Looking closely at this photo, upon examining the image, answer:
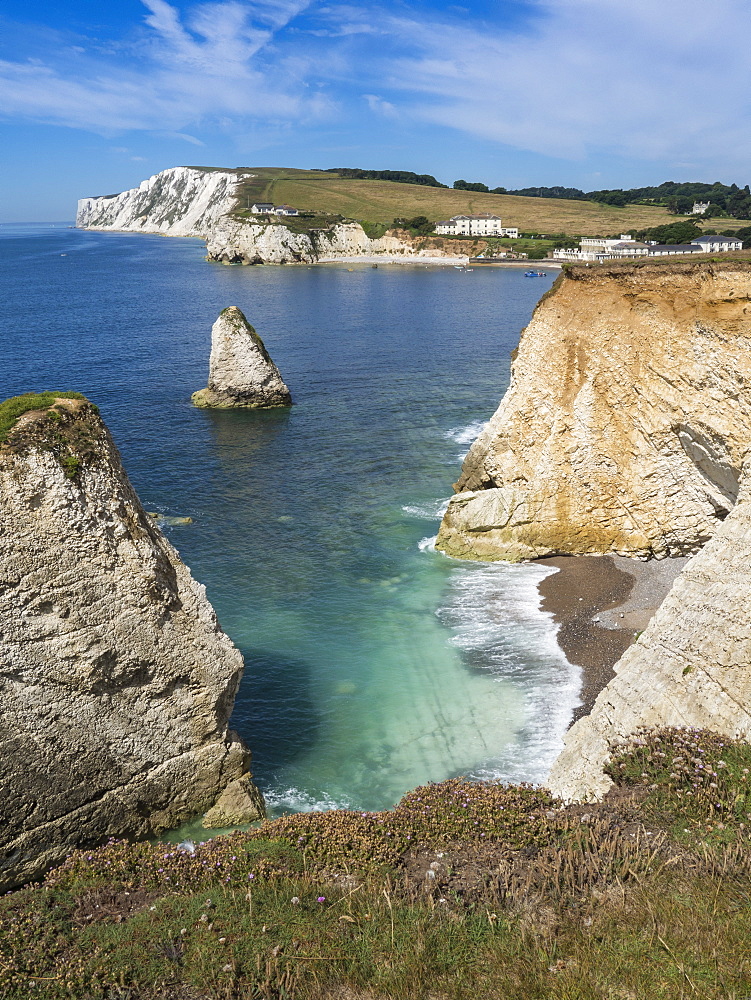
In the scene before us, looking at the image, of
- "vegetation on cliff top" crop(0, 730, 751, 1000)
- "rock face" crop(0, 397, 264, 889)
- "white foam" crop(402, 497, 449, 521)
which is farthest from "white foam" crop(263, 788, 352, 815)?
"white foam" crop(402, 497, 449, 521)

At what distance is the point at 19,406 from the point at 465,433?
38.8 m

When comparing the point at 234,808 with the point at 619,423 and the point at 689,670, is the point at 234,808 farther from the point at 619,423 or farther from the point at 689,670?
the point at 619,423

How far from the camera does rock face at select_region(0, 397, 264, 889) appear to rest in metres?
14.6

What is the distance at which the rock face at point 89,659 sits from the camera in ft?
48.1

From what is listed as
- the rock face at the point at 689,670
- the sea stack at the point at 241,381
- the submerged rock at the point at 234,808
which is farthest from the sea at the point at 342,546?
the rock face at the point at 689,670

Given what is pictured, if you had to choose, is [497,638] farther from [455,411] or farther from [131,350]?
[131,350]

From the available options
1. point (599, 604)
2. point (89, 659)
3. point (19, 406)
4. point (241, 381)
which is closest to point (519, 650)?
point (599, 604)

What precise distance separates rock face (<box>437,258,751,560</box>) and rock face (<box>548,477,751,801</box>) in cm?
967

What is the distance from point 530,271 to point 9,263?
4894 inches

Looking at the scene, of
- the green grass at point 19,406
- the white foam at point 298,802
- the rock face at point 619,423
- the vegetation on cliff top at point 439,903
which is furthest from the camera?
the rock face at point 619,423

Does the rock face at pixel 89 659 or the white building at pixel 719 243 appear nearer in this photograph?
the rock face at pixel 89 659

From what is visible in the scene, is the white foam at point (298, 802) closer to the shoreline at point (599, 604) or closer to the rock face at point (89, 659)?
the rock face at point (89, 659)

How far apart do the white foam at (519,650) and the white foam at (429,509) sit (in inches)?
228

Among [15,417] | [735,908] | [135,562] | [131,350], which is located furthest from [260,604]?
[131,350]
